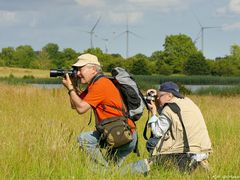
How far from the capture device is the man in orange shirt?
5.94m

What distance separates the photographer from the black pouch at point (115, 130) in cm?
599

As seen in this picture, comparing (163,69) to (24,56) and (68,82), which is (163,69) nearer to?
(24,56)

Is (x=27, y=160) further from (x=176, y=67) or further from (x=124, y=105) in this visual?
(x=176, y=67)

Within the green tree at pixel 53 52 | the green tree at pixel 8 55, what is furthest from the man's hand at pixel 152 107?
the green tree at pixel 8 55

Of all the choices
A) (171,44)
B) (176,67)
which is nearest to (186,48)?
(171,44)

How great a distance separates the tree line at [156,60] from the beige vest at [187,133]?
49.2m

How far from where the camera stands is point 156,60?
81875 millimetres

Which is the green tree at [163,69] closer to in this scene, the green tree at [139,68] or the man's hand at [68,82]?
the green tree at [139,68]

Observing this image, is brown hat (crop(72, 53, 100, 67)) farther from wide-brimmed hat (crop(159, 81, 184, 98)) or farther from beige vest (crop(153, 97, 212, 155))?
beige vest (crop(153, 97, 212, 155))

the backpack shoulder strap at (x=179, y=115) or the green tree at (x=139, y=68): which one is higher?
the green tree at (x=139, y=68)

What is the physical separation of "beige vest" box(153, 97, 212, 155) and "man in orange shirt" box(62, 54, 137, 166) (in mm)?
490

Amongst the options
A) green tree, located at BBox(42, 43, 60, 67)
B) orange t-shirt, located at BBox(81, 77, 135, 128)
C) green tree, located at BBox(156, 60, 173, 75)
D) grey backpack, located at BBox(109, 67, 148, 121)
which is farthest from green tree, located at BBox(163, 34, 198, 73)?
orange t-shirt, located at BBox(81, 77, 135, 128)

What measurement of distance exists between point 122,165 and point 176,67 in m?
70.0

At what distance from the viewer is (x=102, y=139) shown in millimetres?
6164
